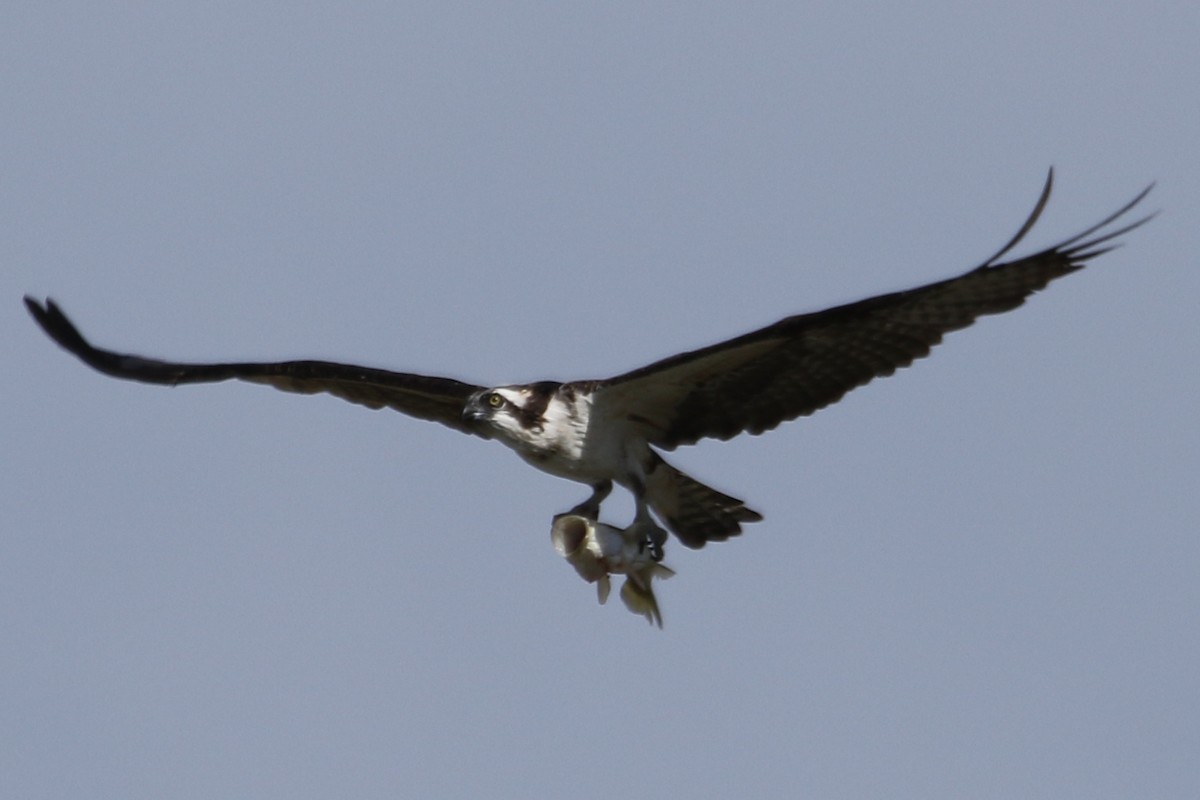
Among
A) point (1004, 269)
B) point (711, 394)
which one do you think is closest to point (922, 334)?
point (1004, 269)

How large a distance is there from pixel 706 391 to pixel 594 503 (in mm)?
974

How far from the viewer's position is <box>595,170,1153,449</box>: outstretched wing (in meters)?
11.8

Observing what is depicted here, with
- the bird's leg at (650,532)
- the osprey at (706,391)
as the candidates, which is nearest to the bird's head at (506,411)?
A: the osprey at (706,391)

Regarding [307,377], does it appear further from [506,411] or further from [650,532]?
[650,532]

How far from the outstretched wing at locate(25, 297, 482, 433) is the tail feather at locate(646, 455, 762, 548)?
51.1 inches

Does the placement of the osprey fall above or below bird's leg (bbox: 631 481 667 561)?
above

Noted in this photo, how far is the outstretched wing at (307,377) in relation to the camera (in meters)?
13.8

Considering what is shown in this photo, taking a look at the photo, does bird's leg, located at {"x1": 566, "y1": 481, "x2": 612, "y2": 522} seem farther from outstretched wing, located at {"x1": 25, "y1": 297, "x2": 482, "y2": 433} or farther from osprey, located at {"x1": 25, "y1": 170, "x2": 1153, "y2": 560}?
outstretched wing, located at {"x1": 25, "y1": 297, "x2": 482, "y2": 433}

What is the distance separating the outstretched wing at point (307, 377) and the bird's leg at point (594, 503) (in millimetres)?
1063

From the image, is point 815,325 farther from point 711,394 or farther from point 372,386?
point 372,386

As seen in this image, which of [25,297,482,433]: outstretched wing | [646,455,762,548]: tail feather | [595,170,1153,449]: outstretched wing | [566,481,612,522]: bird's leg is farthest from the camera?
[25,297,482,433]: outstretched wing

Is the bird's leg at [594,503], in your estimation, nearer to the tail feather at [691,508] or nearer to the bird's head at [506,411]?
the tail feather at [691,508]

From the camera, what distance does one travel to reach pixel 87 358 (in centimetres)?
1477

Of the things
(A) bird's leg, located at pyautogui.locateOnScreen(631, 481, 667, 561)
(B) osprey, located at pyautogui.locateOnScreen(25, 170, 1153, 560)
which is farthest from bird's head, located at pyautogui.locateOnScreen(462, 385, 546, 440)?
(A) bird's leg, located at pyautogui.locateOnScreen(631, 481, 667, 561)
